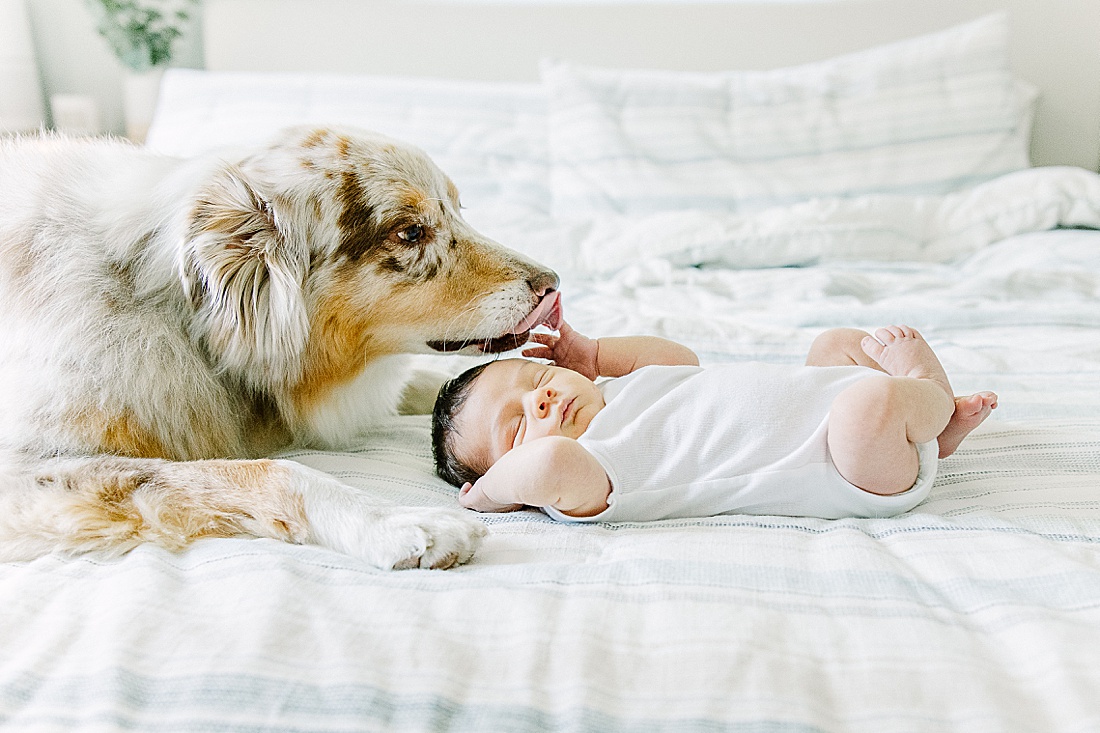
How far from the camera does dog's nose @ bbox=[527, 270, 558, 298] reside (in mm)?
1504

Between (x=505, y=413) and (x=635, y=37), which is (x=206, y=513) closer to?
(x=505, y=413)

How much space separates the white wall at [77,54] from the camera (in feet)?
12.0

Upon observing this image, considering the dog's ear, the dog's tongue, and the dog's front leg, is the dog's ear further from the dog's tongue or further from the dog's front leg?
the dog's tongue

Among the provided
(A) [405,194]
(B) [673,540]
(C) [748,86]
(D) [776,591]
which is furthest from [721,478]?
(C) [748,86]

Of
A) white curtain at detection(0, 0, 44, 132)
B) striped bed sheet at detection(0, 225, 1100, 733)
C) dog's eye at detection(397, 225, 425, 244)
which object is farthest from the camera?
white curtain at detection(0, 0, 44, 132)

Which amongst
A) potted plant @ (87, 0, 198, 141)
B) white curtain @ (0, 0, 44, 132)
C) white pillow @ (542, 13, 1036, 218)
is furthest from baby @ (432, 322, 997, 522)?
white curtain @ (0, 0, 44, 132)

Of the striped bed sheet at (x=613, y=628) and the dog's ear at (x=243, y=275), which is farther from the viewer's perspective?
Answer: the dog's ear at (x=243, y=275)

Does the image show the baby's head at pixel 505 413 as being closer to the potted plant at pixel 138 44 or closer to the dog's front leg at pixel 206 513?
the dog's front leg at pixel 206 513

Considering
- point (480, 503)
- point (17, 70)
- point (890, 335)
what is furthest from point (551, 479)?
point (17, 70)

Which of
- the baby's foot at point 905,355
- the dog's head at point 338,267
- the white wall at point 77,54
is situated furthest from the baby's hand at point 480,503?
the white wall at point 77,54

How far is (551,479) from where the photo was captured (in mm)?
1111

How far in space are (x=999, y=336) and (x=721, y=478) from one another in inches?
42.5

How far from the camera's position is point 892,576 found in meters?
0.93

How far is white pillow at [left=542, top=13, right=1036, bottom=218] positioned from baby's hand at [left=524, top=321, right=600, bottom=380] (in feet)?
4.43
